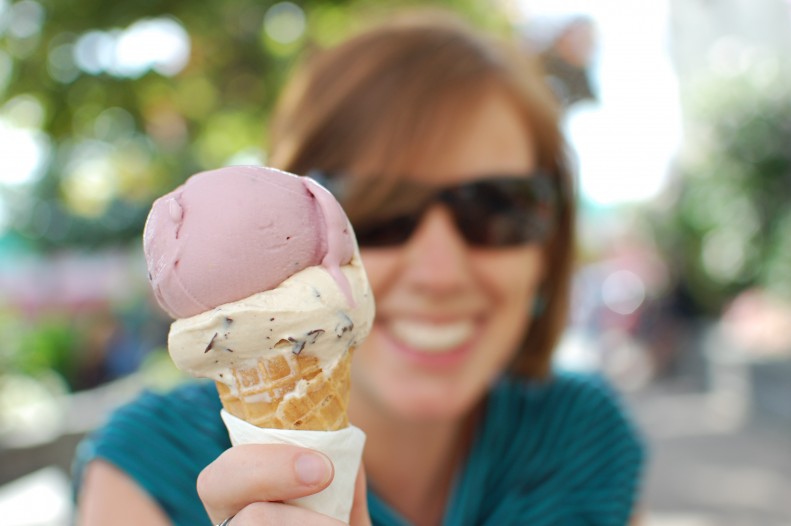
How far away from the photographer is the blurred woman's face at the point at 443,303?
5.52 feet

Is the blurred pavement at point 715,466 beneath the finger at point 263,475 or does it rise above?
above

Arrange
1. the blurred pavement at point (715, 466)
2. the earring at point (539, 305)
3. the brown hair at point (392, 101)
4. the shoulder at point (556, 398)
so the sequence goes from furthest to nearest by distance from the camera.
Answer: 1. the blurred pavement at point (715, 466)
2. the earring at point (539, 305)
3. the shoulder at point (556, 398)
4. the brown hair at point (392, 101)

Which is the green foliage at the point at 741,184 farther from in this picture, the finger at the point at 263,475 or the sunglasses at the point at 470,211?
the finger at the point at 263,475

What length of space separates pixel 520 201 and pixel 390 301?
43cm

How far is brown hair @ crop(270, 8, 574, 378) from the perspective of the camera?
5.80ft

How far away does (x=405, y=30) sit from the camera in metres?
1.97

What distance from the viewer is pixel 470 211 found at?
1.75 metres

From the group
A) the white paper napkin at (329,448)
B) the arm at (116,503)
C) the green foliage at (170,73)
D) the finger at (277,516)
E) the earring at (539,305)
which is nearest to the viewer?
the finger at (277,516)

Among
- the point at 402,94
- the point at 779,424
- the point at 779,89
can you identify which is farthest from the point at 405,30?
the point at 779,89

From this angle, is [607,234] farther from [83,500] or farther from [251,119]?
[83,500]

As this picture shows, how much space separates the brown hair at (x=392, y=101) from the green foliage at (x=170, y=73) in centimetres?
175

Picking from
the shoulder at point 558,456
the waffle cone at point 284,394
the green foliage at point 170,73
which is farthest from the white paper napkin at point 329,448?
the green foliage at point 170,73

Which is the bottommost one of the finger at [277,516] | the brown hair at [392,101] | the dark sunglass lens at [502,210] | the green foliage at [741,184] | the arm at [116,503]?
the arm at [116,503]

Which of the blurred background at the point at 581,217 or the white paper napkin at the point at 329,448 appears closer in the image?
the white paper napkin at the point at 329,448
